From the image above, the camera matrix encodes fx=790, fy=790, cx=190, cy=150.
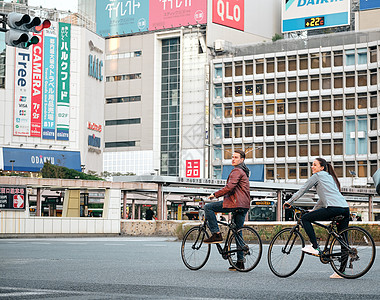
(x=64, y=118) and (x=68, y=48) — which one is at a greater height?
(x=68, y=48)

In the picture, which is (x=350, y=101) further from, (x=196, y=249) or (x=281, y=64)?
(x=196, y=249)

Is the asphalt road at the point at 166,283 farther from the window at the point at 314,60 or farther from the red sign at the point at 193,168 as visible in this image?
the red sign at the point at 193,168

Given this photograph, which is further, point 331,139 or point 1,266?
point 331,139

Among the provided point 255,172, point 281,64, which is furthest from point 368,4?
point 255,172

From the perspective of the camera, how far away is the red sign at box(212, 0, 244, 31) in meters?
108

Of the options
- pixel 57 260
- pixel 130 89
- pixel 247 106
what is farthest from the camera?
pixel 130 89

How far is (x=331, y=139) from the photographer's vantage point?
96.2 metres

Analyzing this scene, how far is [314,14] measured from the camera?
101 metres

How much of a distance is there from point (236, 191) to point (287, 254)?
54.7 inches

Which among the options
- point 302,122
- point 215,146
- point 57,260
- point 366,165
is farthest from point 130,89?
point 57,260

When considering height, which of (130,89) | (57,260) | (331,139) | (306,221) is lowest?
(57,260)

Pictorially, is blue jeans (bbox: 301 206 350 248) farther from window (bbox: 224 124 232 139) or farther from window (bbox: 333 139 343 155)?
window (bbox: 224 124 232 139)

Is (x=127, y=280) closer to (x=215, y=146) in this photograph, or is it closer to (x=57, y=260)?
(x=57, y=260)

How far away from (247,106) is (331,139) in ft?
41.1
